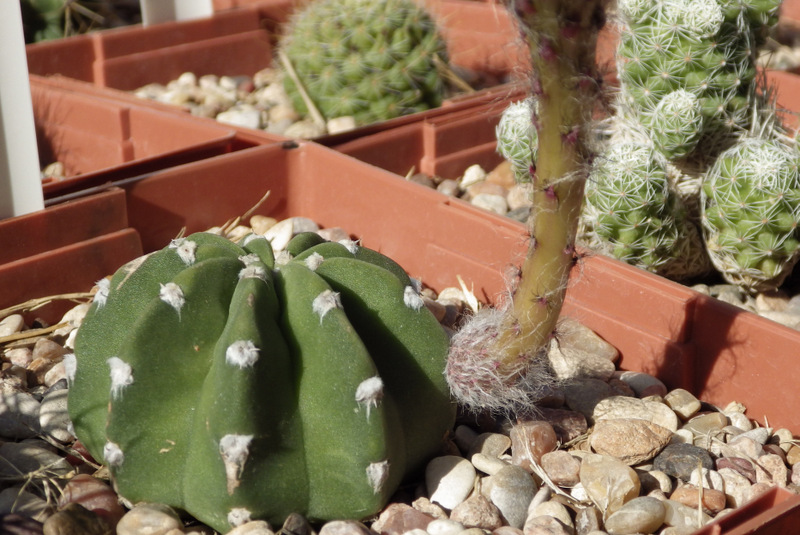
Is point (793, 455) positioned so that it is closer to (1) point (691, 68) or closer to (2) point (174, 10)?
(1) point (691, 68)

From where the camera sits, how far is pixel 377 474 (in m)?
1.53

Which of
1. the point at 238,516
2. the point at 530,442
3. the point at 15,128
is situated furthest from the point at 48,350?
the point at 530,442

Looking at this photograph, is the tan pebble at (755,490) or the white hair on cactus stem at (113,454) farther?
the tan pebble at (755,490)

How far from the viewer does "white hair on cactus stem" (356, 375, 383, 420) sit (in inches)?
58.6

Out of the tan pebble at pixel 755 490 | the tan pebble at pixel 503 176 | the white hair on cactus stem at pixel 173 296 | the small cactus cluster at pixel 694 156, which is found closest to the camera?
the white hair on cactus stem at pixel 173 296

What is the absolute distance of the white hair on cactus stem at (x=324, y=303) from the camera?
1546mm

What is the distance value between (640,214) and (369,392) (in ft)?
3.75

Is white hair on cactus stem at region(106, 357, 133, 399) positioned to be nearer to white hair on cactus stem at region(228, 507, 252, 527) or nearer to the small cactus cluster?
white hair on cactus stem at region(228, 507, 252, 527)

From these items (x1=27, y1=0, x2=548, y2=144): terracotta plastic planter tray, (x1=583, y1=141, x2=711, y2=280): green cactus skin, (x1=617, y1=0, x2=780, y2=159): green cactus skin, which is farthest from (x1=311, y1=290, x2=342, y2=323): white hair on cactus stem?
(x1=27, y1=0, x2=548, y2=144): terracotta plastic planter tray

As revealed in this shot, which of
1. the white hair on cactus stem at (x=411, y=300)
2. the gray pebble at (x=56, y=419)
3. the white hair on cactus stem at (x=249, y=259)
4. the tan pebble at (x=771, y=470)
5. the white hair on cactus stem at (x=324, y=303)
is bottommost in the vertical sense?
the tan pebble at (x=771, y=470)

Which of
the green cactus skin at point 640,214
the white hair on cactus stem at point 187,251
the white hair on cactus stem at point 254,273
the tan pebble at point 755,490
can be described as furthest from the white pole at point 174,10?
the tan pebble at point 755,490

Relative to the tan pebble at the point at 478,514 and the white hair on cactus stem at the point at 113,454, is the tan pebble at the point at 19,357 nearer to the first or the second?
the white hair on cactus stem at the point at 113,454

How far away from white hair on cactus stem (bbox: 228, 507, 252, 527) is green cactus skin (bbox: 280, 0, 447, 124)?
2.45 metres

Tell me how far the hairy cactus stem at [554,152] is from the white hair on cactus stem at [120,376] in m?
0.66
